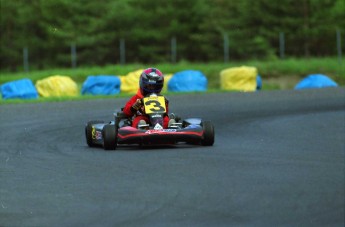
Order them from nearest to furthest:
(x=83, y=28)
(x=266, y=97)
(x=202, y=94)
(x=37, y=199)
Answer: (x=37, y=199) → (x=266, y=97) → (x=202, y=94) → (x=83, y=28)

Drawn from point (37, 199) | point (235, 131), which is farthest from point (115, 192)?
point (235, 131)

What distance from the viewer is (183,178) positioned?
389 inches

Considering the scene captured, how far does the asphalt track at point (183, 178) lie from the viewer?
779 centimetres

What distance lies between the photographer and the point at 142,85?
13.6 meters

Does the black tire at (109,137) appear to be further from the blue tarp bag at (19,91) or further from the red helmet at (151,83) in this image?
the blue tarp bag at (19,91)

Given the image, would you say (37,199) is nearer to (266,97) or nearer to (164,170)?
(164,170)

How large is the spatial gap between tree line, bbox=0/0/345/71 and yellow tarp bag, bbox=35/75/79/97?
19.1 m

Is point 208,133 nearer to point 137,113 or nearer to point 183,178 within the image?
point 137,113

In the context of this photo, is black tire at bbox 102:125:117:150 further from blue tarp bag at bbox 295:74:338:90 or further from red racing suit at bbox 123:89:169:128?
blue tarp bag at bbox 295:74:338:90

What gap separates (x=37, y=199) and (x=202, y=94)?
17879 mm

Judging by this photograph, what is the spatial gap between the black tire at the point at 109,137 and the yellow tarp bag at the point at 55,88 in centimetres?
1480

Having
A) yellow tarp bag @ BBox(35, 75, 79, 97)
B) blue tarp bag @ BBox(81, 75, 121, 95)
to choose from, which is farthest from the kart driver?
yellow tarp bag @ BBox(35, 75, 79, 97)

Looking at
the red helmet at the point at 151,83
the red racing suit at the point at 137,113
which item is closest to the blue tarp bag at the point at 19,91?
the red racing suit at the point at 137,113

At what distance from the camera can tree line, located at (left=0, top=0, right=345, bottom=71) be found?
48844 millimetres
